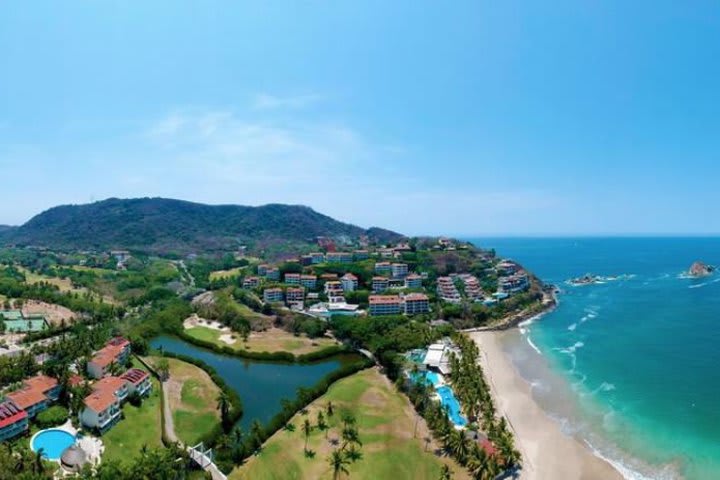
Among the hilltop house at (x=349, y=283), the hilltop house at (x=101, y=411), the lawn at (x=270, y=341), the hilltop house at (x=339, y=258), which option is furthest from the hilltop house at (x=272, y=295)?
the hilltop house at (x=101, y=411)

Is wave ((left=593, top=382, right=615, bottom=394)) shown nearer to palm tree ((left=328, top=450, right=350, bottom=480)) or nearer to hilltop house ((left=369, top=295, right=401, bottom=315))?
palm tree ((left=328, top=450, right=350, bottom=480))

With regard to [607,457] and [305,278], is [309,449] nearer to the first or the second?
[607,457]

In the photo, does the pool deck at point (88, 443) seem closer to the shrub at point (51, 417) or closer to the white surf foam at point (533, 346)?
the shrub at point (51, 417)

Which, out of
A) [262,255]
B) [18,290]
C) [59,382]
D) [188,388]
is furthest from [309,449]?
[262,255]

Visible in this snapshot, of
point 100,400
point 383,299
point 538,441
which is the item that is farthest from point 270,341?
point 538,441

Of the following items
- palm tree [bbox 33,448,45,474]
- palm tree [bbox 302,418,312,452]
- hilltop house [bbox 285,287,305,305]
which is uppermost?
hilltop house [bbox 285,287,305,305]

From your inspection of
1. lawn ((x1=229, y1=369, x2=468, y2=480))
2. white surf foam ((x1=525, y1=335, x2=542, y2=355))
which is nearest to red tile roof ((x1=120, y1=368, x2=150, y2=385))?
lawn ((x1=229, y1=369, x2=468, y2=480))
